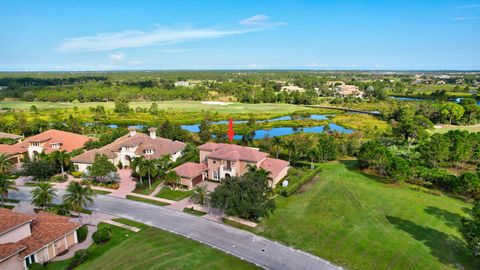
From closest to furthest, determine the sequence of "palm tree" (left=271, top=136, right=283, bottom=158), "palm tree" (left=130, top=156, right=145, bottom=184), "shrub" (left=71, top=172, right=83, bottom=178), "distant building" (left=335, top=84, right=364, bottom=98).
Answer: "palm tree" (left=130, top=156, right=145, bottom=184), "shrub" (left=71, top=172, right=83, bottom=178), "palm tree" (left=271, top=136, right=283, bottom=158), "distant building" (left=335, top=84, right=364, bottom=98)

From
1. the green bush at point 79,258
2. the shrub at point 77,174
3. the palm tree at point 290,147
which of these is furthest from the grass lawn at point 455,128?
the green bush at point 79,258

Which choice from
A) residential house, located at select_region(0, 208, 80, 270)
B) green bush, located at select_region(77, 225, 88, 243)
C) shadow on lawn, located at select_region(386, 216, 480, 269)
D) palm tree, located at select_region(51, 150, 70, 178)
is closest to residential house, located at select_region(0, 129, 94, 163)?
palm tree, located at select_region(51, 150, 70, 178)

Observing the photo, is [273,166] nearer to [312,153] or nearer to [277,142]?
[277,142]

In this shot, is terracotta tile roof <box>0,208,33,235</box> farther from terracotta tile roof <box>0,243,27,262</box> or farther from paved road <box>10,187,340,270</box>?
paved road <box>10,187,340,270</box>

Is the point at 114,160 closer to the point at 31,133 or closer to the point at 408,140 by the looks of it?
the point at 31,133

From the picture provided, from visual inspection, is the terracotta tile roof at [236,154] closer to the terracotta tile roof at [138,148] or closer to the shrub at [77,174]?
the terracotta tile roof at [138,148]
